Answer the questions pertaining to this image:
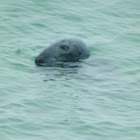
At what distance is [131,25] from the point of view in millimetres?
17438

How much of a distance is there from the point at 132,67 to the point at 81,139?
4.70 m

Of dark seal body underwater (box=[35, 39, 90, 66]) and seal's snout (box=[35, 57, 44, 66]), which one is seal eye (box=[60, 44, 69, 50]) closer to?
dark seal body underwater (box=[35, 39, 90, 66])

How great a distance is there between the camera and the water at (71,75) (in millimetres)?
10141

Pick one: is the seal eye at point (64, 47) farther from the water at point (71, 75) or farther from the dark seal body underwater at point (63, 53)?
the water at point (71, 75)

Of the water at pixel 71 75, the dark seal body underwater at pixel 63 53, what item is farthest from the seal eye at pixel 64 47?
the water at pixel 71 75

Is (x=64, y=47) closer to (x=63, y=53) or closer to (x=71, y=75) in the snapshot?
(x=63, y=53)

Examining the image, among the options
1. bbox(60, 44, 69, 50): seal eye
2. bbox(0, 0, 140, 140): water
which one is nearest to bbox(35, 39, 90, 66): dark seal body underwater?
bbox(60, 44, 69, 50): seal eye

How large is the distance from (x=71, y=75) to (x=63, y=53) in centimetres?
123

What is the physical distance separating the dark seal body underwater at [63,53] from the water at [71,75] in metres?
0.25

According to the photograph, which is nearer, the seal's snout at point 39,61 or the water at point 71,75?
the water at point 71,75

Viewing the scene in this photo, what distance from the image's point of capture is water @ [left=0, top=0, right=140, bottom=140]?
10.1m

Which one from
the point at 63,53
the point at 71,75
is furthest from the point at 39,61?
the point at 71,75

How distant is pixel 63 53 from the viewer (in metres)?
14.0

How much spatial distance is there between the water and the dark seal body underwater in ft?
0.80
